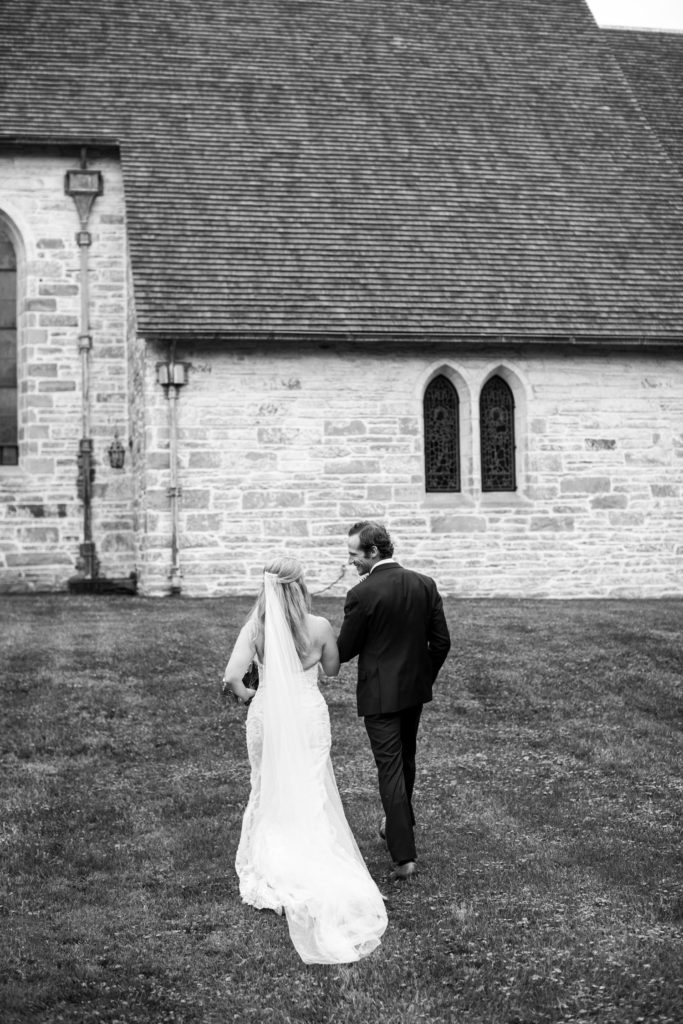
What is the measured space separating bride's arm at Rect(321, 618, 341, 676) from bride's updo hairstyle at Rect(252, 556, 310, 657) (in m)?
0.12

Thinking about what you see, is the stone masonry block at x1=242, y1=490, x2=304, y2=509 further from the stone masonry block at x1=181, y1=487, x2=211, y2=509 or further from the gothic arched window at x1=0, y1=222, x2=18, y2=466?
the gothic arched window at x1=0, y1=222, x2=18, y2=466

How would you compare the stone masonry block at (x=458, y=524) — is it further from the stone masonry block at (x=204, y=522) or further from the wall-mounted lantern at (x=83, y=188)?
the wall-mounted lantern at (x=83, y=188)

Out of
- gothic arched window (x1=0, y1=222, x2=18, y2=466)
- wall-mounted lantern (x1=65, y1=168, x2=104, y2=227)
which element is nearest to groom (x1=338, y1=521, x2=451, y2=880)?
gothic arched window (x1=0, y1=222, x2=18, y2=466)

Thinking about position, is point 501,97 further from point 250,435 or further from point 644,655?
point 644,655

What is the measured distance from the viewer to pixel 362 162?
774 inches

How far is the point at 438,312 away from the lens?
58.5 feet

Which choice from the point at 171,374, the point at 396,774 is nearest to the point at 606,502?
the point at 171,374

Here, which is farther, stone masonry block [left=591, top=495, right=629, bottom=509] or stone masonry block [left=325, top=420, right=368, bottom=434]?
stone masonry block [left=591, top=495, right=629, bottom=509]

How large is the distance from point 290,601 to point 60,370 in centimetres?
1288

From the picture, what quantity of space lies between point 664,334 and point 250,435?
6.36m

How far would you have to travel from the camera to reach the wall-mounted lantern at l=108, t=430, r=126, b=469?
18.7 metres

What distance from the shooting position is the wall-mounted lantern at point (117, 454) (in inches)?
735

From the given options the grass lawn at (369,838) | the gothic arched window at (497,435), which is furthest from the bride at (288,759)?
the gothic arched window at (497,435)

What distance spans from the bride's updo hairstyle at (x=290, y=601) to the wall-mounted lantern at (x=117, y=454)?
12.2 meters
